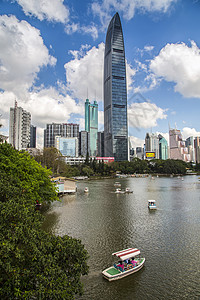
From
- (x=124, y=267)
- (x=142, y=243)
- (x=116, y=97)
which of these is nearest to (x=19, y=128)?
(x=116, y=97)

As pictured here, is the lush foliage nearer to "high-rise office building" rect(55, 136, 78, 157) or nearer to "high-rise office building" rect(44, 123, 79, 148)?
"high-rise office building" rect(55, 136, 78, 157)

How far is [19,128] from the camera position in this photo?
118 metres

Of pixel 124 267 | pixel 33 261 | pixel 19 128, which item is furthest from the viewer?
pixel 19 128

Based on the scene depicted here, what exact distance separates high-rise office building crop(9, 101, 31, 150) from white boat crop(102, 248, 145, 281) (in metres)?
114

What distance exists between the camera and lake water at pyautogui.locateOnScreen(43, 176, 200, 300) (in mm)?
A: 9844

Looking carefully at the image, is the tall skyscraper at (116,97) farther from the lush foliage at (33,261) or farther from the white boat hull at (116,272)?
the lush foliage at (33,261)

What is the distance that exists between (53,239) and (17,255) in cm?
184

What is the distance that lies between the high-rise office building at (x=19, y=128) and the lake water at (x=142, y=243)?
324 ft

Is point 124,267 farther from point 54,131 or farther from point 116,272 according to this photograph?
point 54,131

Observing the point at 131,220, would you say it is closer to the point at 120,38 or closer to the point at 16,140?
the point at 16,140

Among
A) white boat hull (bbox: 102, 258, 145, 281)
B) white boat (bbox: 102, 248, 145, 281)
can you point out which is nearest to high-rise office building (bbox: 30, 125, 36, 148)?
white boat (bbox: 102, 248, 145, 281)

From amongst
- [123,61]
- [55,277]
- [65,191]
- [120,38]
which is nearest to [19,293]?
[55,277]

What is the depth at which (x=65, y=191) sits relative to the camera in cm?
4038

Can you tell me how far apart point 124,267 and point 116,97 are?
144974 mm
